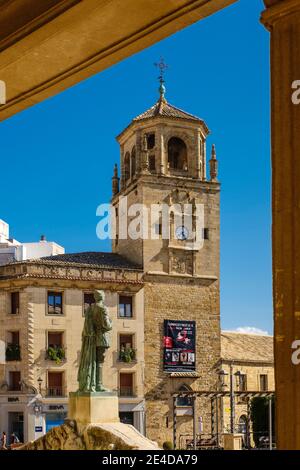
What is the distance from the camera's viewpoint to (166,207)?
75.7 feet

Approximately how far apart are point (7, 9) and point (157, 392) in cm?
1953

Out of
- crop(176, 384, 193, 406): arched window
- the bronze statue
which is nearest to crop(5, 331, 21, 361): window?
crop(176, 384, 193, 406): arched window

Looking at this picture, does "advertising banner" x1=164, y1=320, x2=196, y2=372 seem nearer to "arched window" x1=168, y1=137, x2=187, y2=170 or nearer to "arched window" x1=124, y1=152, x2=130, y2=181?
"arched window" x1=168, y1=137, x2=187, y2=170

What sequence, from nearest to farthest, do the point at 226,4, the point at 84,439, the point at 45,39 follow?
the point at 226,4, the point at 45,39, the point at 84,439

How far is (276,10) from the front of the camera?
1925 millimetres

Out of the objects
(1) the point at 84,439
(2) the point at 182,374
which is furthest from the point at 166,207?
(1) the point at 84,439

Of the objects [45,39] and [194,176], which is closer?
[45,39]

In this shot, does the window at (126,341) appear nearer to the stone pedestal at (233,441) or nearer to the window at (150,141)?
the window at (150,141)

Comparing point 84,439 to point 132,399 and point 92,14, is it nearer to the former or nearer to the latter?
point 92,14

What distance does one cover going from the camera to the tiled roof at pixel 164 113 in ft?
77.4

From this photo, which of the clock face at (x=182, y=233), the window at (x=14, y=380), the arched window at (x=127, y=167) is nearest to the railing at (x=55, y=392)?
the window at (x=14, y=380)

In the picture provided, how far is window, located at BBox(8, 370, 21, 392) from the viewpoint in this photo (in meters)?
20.4

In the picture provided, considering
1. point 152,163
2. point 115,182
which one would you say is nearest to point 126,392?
point 152,163

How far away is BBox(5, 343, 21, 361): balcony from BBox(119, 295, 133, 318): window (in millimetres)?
3105
